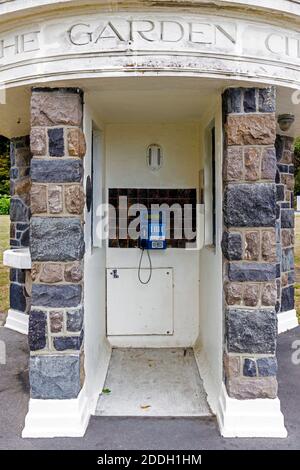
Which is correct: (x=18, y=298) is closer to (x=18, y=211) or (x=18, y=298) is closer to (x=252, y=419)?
(x=18, y=211)

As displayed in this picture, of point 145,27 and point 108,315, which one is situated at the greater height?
point 145,27

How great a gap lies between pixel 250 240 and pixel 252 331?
63 cm

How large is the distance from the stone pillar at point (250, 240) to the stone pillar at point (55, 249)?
1064 millimetres

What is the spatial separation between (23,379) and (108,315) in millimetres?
1140

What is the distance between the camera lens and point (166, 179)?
470 cm

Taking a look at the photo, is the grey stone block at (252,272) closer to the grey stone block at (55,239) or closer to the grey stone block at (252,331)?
the grey stone block at (252,331)

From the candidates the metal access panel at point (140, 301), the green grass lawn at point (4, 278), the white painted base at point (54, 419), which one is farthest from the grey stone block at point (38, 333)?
the green grass lawn at point (4, 278)

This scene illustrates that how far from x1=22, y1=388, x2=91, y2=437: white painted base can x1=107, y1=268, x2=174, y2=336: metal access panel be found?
1776 millimetres

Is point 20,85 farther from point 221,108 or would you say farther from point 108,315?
point 108,315

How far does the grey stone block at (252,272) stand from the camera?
298cm

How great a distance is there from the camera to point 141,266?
4.74 meters

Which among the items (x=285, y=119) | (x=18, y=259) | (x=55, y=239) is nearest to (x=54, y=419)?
(x=55, y=239)
